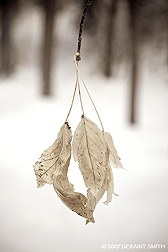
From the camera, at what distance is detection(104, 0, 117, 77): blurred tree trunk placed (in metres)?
0.69

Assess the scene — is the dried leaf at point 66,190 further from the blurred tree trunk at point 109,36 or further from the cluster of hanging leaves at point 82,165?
the blurred tree trunk at point 109,36

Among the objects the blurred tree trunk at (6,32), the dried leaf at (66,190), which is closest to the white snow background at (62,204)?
the dried leaf at (66,190)

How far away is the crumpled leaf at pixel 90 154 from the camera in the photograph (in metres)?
0.16

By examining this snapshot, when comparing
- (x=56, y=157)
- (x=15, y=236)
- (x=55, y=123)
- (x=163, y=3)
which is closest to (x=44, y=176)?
(x=56, y=157)

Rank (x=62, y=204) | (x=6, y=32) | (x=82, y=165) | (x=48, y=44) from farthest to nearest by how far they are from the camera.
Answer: (x=48, y=44), (x=6, y=32), (x=62, y=204), (x=82, y=165)

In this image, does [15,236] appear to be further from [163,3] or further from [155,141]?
[163,3]

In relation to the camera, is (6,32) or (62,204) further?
(6,32)

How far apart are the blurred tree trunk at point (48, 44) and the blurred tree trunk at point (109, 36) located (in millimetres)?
Answer: 153

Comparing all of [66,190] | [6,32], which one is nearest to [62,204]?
[66,190]

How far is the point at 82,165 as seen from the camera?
0.16 metres

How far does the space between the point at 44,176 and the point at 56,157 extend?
0.01 metres

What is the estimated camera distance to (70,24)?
24.1 inches

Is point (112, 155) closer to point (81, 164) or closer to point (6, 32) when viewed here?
point (81, 164)

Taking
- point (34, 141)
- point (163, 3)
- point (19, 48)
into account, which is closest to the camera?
point (34, 141)
